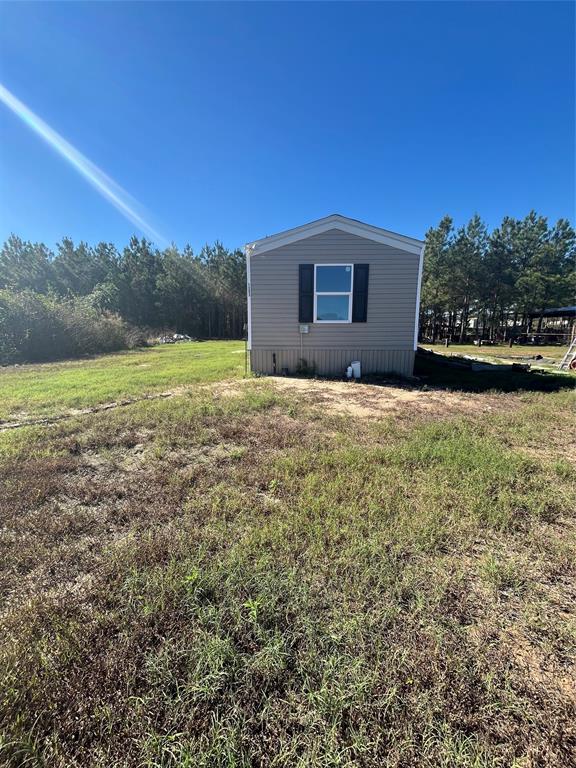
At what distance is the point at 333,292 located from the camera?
304 inches

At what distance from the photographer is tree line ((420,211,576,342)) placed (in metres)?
20.5

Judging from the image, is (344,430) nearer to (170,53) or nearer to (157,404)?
(157,404)

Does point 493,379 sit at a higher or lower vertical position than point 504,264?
lower

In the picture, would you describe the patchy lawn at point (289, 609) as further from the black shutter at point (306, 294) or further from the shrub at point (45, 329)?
the shrub at point (45, 329)

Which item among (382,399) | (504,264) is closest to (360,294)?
(382,399)

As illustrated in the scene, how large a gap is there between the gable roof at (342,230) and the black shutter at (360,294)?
748 mm

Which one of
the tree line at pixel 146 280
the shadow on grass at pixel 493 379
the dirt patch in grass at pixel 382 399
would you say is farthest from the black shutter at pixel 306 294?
the tree line at pixel 146 280

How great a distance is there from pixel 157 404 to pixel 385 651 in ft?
15.8

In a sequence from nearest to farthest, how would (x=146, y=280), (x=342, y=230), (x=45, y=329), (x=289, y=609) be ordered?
(x=289, y=609), (x=342, y=230), (x=45, y=329), (x=146, y=280)

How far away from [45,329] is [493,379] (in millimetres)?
17331

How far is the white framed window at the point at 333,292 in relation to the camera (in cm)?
764

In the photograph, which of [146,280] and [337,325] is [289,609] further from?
[146,280]

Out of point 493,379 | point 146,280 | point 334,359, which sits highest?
point 146,280

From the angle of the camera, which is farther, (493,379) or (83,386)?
(493,379)
